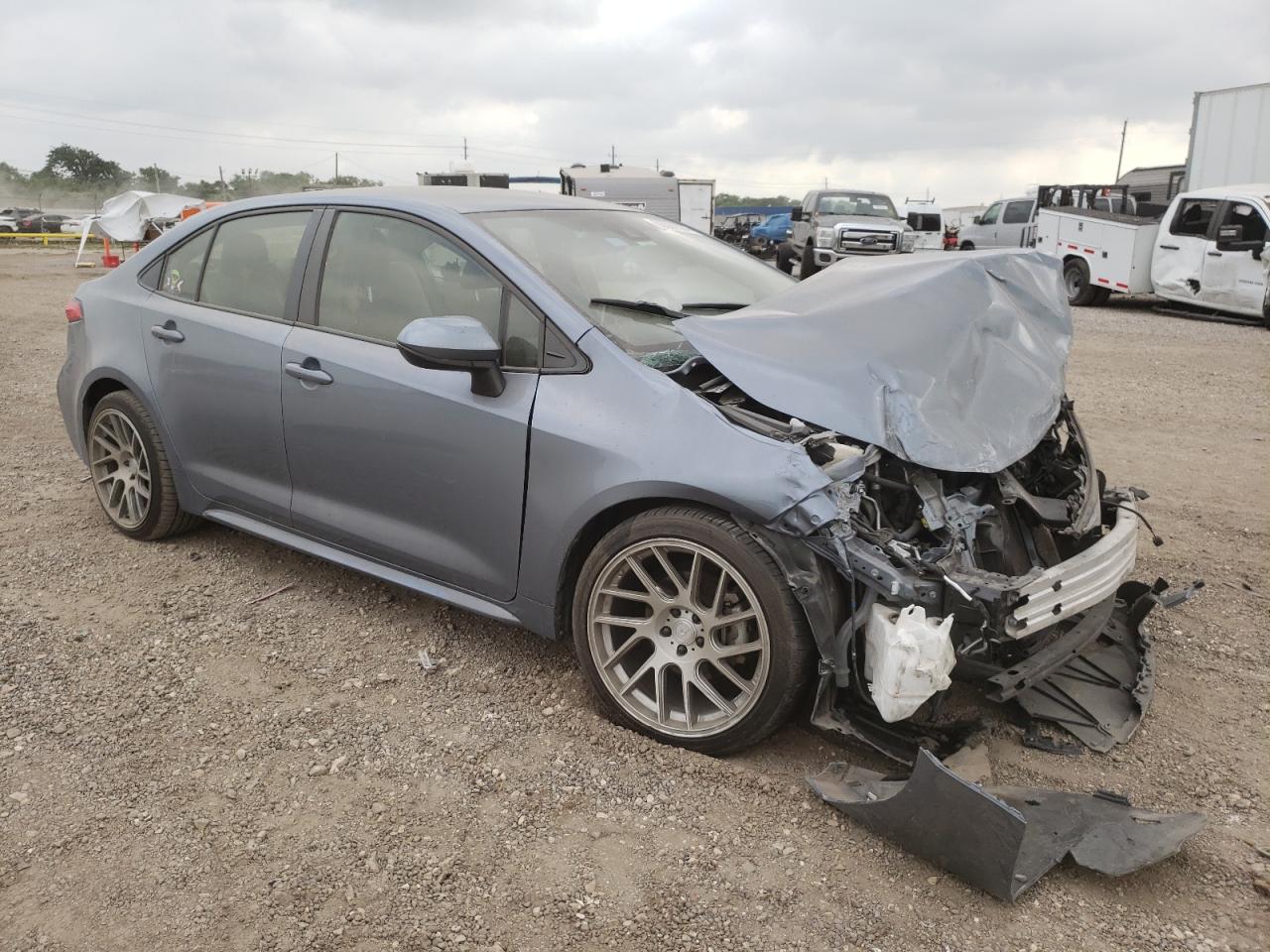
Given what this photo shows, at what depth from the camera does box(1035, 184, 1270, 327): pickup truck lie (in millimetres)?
12930

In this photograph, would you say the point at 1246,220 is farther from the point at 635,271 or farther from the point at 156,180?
the point at 156,180

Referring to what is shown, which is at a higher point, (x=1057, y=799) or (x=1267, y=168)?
(x=1267, y=168)

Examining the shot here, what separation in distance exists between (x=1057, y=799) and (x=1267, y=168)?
55.3ft

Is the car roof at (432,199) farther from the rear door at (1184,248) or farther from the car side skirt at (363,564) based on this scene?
the rear door at (1184,248)

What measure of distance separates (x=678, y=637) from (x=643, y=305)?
1159 mm

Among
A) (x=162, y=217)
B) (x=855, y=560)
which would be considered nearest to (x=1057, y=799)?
(x=855, y=560)

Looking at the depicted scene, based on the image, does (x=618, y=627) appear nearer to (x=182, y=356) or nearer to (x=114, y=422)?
(x=182, y=356)

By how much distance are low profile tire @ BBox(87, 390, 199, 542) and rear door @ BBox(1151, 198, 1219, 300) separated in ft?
45.9

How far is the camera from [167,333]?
13.3ft

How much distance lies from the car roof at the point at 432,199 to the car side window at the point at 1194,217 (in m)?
12.7

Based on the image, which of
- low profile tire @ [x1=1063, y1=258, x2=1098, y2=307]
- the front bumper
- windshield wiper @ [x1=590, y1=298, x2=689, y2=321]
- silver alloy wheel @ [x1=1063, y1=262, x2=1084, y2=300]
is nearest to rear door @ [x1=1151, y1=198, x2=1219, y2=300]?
low profile tire @ [x1=1063, y1=258, x2=1098, y2=307]

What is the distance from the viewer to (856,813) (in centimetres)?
253

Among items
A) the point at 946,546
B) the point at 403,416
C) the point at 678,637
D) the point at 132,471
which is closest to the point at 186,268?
the point at 132,471

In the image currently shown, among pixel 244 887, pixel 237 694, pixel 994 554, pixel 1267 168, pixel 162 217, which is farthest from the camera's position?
pixel 162 217
